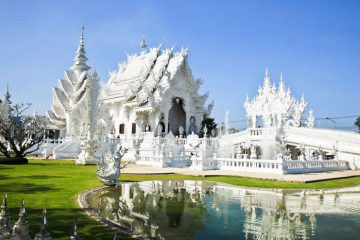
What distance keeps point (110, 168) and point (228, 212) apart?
4.96m

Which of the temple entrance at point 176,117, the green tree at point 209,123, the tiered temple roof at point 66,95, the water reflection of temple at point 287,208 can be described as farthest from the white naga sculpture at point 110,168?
the tiered temple roof at point 66,95

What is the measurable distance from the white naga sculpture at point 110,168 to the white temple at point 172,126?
803 cm

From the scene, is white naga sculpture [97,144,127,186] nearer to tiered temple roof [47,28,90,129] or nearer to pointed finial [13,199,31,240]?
pointed finial [13,199,31,240]

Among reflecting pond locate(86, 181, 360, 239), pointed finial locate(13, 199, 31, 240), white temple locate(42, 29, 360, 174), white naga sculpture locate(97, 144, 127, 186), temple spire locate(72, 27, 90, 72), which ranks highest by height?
temple spire locate(72, 27, 90, 72)

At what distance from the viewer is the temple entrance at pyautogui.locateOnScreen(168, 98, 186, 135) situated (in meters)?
34.5

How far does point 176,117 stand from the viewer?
115ft

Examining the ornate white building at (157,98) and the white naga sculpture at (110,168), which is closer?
the white naga sculpture at (110,168)

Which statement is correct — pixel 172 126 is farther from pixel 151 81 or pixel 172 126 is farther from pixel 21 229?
pixel 21 229

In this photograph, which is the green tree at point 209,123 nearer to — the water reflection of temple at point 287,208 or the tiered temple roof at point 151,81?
the tiered temple roof at point 151,81

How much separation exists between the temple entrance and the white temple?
0.10m

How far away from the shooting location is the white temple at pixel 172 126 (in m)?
21.8

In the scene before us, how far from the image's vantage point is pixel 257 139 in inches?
1123

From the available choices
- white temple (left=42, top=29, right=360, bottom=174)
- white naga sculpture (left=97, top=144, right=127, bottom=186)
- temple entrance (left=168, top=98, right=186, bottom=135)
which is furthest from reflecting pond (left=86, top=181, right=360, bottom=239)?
temple entrance (left=168, top=98, right=186, bottom=135)

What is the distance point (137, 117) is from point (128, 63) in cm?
973
